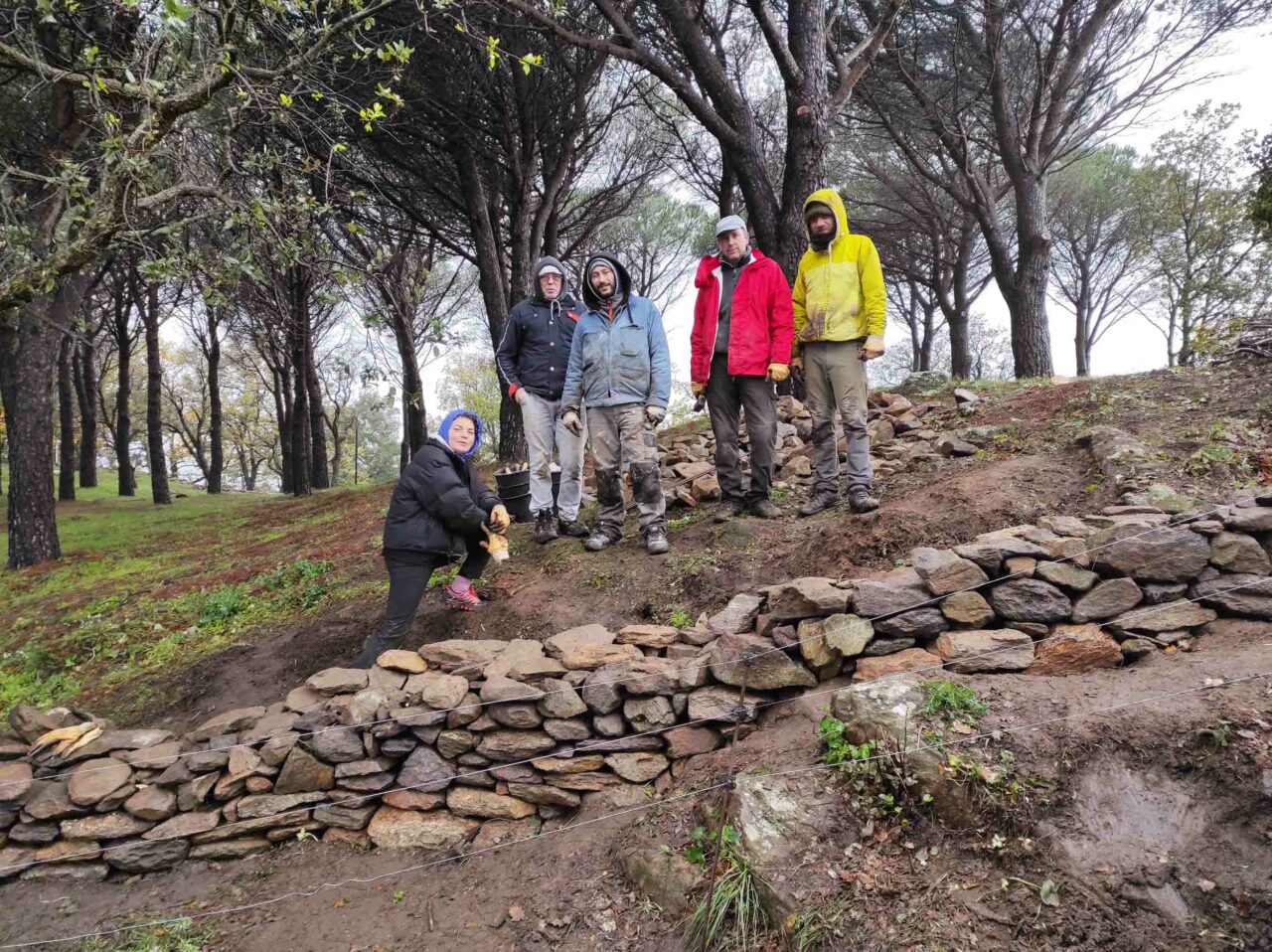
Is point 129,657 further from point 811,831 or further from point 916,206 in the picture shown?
point 916,206

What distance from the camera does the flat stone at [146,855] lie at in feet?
10.5

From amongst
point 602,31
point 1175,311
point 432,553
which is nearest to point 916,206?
point 602,31

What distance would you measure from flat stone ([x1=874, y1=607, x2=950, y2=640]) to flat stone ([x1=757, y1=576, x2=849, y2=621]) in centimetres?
20

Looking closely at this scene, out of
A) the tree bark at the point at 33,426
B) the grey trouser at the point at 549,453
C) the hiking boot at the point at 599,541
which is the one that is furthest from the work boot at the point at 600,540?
the tree bark at the point at 33,426

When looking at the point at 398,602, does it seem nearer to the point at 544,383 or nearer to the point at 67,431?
the point at 544,383

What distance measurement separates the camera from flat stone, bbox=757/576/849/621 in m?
3.03

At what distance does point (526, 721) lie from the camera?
10.4 feet

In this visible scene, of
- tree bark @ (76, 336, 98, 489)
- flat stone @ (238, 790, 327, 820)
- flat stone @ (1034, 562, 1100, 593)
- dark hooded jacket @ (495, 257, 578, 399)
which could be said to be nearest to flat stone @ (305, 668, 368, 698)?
flat stone @ (238, 790, 327, 820)

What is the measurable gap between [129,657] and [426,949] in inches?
160

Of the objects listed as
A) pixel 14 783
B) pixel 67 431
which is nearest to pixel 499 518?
pixel 14 783

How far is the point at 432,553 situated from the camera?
4012mm

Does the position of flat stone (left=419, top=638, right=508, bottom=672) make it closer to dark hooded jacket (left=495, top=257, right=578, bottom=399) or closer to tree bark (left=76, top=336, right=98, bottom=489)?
dark hooded jacket (left=495, top=257, right=578, bottom=399)

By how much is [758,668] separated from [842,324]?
8.06 ft

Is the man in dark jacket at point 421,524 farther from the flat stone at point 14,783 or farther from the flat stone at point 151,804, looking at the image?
the flat stone at point 14,783
